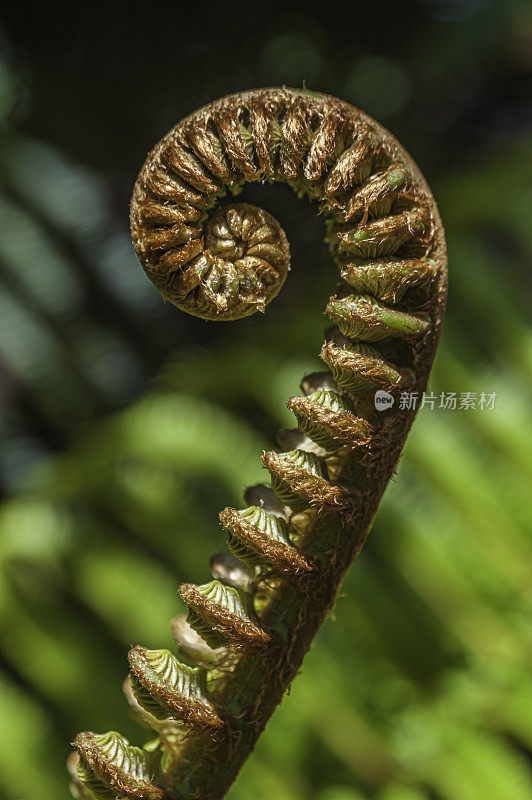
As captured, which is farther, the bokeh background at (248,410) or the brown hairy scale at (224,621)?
the bokeh background at (248,410)

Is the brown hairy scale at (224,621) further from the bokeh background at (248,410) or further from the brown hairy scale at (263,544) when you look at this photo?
the bokeh background at (248,410)

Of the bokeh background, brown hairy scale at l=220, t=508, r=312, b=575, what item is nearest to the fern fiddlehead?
brown hairy scale at l=220, t=508, r=312, b=575

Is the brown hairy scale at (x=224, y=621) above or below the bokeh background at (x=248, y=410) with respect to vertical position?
below

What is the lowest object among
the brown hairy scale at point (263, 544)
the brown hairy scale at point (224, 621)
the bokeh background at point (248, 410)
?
the brown hairy scale at point (224, 621)

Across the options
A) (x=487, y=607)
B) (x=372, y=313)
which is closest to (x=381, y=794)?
(x=487, y=607)

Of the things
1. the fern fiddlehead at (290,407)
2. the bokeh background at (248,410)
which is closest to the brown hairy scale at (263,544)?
the fern fiddlehead at (290,407)

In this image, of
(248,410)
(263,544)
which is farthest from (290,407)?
(248,410)

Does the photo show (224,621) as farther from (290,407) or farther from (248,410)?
(248,410)

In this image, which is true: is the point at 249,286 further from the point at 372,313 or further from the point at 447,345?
the point at 447,345
